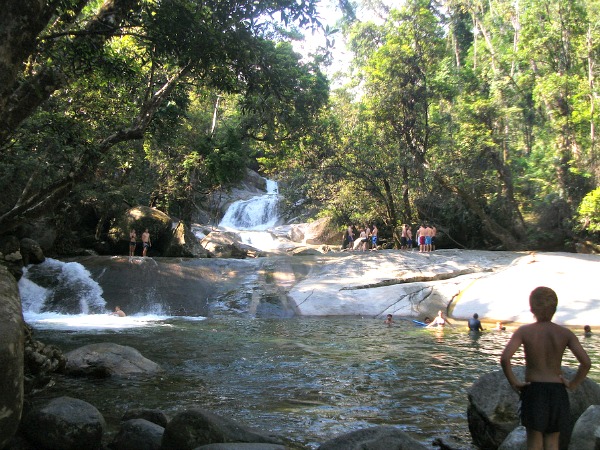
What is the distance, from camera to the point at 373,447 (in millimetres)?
4566

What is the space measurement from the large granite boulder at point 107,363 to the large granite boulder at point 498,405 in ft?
18.3

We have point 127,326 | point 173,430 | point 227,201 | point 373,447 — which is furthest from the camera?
point 227,201

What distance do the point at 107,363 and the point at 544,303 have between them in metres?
7.38

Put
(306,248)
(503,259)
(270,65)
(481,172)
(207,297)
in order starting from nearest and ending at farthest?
(270,65) → (207,297) → (503,259) → (481,172) → (306,248)

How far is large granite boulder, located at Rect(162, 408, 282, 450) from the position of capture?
5.09 meters

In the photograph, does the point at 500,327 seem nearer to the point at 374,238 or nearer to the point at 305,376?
the point at 305,376

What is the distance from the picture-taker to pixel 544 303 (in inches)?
151

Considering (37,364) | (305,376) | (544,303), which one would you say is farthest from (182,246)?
(544,303)

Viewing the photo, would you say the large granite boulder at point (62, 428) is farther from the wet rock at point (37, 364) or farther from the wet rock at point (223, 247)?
the wet rock at point (223, 247)

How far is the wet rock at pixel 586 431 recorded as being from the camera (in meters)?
4.53

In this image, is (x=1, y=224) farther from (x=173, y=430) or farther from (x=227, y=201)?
(x=227, y=201)

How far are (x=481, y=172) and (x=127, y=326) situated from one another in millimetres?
18696

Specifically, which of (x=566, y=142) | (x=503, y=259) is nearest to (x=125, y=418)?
(x=503, y=259)

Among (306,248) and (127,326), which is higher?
(306,248)
